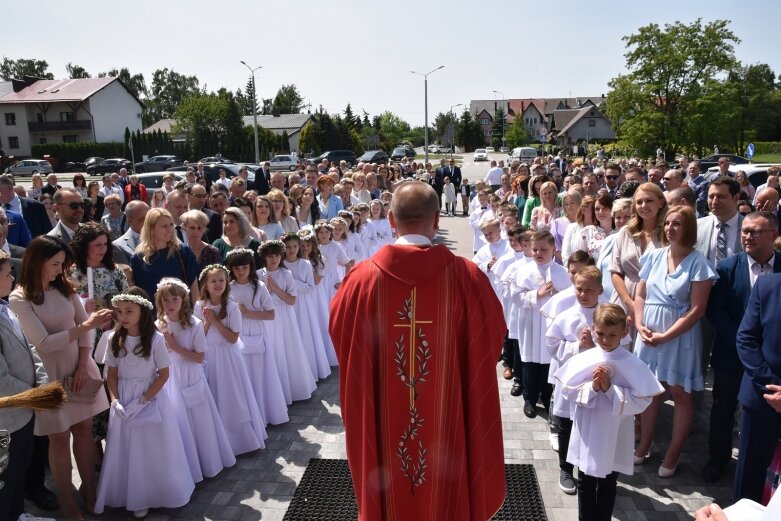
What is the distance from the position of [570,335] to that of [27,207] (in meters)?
8.47

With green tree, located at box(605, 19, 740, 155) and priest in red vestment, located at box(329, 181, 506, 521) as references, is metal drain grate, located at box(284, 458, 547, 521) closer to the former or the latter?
priest in red vestment, located at box(329, 181, 506, 521)

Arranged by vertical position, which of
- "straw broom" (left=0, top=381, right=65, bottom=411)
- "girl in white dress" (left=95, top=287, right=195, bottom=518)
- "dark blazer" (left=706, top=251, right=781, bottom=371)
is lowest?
"girl in white dress" (left=95, top=287, right=195, bottom=518)

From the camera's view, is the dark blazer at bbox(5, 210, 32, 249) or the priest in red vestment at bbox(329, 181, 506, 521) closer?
the priest in red vestment at bbox(329, 181, 506, 521)

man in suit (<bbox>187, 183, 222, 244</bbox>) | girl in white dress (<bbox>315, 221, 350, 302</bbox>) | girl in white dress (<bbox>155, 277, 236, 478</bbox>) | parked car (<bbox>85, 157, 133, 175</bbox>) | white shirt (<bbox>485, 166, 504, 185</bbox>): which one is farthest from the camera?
parked car (<bbox>85, 157, 133, 175</bbox>)

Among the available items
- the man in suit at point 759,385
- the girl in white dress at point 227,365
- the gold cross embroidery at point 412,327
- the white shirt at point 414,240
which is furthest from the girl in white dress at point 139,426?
the man in suit at point 759,385

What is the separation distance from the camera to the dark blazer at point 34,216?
30.2 ft

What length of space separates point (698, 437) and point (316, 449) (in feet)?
12.1

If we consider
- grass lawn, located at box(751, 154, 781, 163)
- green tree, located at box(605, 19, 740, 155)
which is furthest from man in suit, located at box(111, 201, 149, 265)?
grass lawn, located at box(751, 154, 781, 163)

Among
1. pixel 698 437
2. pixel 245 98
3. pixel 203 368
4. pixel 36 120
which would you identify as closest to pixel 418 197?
pixel 203 368

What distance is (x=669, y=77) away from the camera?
36.3 meters

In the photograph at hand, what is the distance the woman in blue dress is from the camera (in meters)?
4.73

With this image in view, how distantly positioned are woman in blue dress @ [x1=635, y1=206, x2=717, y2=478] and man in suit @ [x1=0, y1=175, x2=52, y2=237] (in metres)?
8.74

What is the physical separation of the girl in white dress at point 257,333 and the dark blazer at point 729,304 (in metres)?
4.02

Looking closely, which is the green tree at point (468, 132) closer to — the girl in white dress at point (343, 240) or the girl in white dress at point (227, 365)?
the girl in white dress at point (343, 240)
